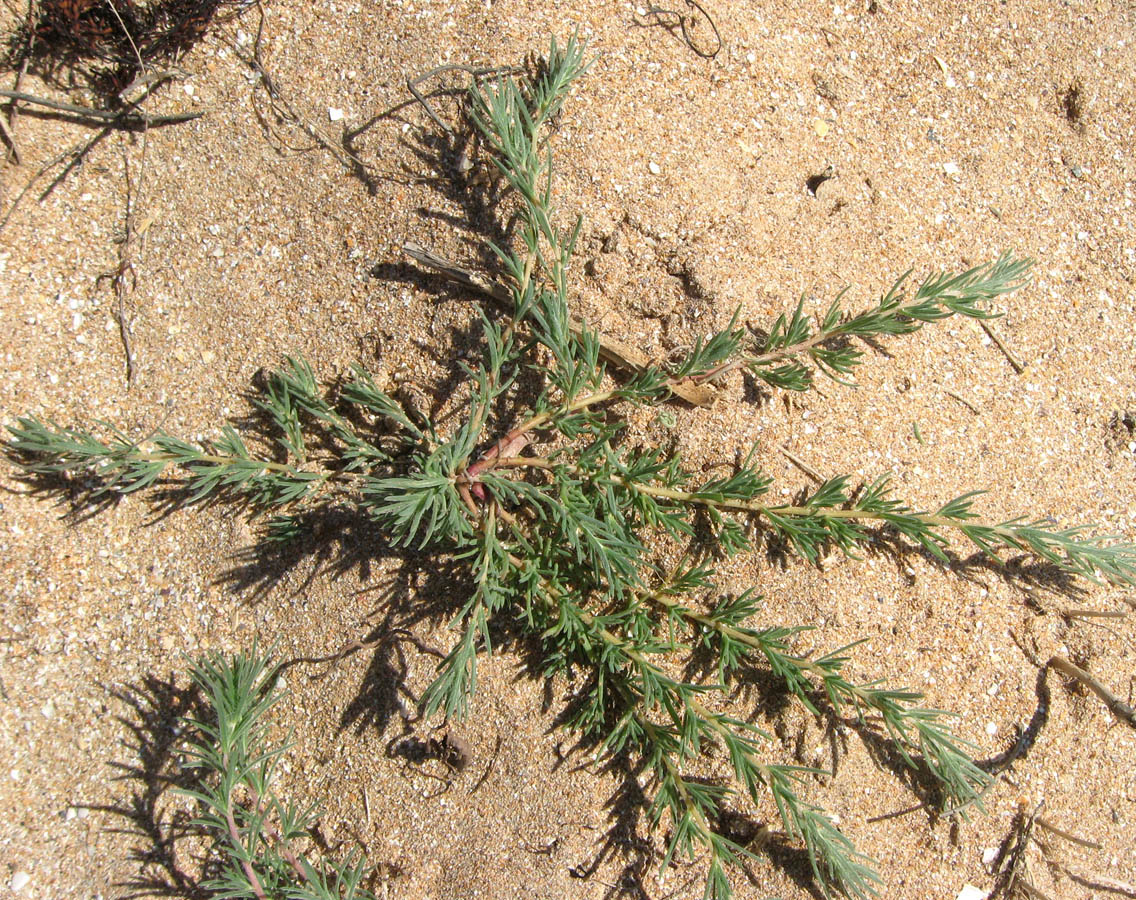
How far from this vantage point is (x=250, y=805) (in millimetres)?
2455

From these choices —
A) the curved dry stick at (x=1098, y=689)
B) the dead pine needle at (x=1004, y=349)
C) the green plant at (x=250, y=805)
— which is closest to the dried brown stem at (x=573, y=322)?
the dead pine needle at (x=1004, y=349)

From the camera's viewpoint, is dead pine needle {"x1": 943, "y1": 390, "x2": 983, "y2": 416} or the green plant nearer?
the green plant

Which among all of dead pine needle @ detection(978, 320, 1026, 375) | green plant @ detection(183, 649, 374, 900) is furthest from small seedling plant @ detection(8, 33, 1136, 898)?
green plant @ detection(183, 649, 374, 900)

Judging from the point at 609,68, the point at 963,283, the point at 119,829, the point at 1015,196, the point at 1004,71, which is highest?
the point at 1004,71

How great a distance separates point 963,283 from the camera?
8.57ft

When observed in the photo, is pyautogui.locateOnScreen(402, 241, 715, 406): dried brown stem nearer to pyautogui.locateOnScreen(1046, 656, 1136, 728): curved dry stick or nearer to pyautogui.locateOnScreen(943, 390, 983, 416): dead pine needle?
pyautogui.locateOnScreen(943, 390, 983, 416): dead pine needle

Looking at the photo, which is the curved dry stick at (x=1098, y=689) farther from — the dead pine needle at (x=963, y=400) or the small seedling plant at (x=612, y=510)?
the dead pine needle at (x=963, y=400)

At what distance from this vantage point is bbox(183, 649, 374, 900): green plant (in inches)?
87.0

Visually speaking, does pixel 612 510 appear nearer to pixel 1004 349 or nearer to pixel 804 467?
pixel 804 467

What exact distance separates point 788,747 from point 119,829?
2015 millimetres

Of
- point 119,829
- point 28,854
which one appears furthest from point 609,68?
point 28,854

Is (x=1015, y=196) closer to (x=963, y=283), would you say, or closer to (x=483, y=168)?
(x=963, y=283)

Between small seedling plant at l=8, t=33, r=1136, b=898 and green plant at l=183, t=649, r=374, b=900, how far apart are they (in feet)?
1.50

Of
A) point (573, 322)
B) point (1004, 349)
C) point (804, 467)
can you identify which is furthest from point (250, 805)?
point (1004, 349)
